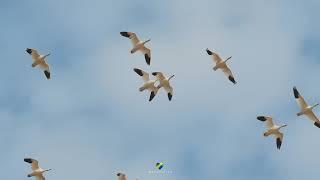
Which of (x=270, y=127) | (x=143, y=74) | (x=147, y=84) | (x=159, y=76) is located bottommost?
(x=270, y=127)

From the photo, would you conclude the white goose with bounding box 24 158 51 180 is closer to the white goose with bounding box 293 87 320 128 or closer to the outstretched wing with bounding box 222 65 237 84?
the outstretched wing with bounding box 222 65 237 84

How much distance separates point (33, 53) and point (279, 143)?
22.9 m

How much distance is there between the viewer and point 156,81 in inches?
3782

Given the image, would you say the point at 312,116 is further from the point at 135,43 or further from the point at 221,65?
the point at 135,43

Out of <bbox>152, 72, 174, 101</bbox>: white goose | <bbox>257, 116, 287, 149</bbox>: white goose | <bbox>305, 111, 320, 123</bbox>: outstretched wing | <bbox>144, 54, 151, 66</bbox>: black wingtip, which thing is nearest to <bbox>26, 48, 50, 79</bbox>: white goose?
<bbox>144, 54, 151, 66</bbox>: black wingtip

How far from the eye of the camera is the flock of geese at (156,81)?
305ft

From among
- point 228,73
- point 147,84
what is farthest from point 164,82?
point 228,73

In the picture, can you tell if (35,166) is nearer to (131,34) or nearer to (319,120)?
(131,34)

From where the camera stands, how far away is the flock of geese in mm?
93000

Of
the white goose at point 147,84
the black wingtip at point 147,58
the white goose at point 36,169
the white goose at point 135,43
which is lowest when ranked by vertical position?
the white goose at point 36,169

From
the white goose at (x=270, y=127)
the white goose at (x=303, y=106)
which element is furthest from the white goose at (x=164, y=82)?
the white goose at (x=303, y=106)

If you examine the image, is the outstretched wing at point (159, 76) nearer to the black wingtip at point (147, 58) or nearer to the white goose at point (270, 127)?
the black wingtip at point (147, 58)

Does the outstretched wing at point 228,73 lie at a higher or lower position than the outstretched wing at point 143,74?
lower

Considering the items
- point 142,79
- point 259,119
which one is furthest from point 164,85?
point 259,119
